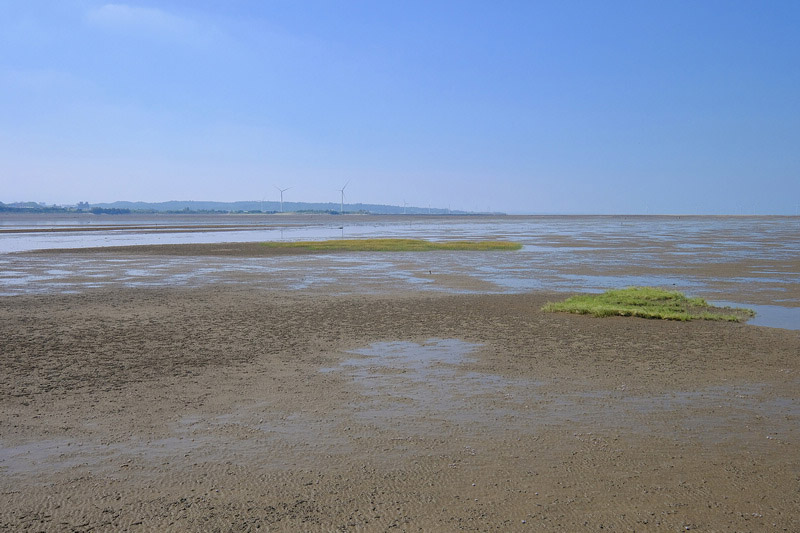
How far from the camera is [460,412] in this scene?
32.8ft

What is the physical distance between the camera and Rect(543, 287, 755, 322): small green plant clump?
18.7m

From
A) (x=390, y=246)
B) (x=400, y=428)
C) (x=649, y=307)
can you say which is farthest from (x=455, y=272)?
(x=400, y=428)

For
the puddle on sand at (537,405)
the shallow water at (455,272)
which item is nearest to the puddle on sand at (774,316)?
the shallow water at (455,272)

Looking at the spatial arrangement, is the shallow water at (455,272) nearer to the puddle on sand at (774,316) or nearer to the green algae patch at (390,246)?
the puddle on sand at (774,316)

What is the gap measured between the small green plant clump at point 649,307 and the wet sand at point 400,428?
128 centimetres

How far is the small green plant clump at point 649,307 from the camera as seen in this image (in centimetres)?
1867

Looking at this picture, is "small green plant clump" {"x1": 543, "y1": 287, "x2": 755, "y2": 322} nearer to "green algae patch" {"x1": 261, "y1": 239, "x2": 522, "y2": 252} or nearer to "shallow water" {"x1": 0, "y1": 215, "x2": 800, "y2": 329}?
"shallow water" {"x1": 0, "y1": 215, "x2": 800, "y2": 329}

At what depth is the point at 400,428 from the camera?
9.22 meters

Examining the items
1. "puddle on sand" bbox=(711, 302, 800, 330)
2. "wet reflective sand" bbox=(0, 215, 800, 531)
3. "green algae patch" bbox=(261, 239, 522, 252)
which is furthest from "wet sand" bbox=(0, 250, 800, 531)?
"green algae patch" bbox=(261, 239, 522, 252)

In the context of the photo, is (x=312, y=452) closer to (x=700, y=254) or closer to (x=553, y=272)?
(x=553, y=272)

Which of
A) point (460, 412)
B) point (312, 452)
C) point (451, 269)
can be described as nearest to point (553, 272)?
point (451, 269)

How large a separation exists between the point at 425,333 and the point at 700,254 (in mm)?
36708

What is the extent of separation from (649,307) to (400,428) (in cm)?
1262

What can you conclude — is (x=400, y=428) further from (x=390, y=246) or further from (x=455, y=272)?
(x=390, y=246)
